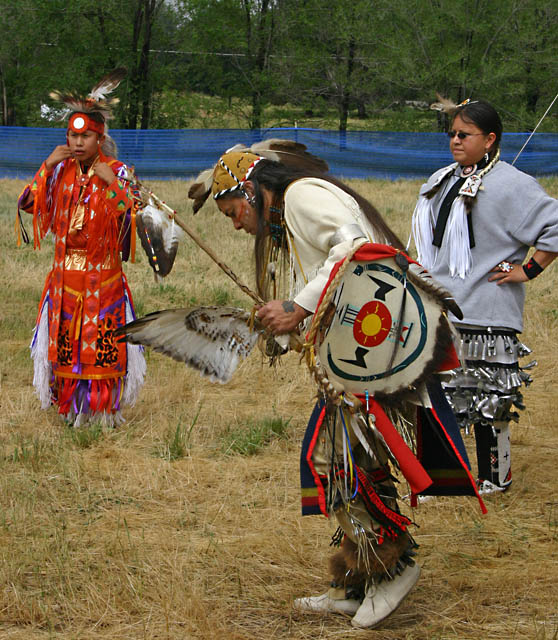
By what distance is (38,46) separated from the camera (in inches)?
934

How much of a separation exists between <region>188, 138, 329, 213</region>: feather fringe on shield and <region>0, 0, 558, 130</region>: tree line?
1824 cm

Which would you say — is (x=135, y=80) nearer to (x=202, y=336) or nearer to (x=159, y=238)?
(x=159, y=238)

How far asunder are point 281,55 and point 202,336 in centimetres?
2243

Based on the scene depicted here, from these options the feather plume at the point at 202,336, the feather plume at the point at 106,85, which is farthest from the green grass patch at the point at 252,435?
the feather plume at the point at 106,85

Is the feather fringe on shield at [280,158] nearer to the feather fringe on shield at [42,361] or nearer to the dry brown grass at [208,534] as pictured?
the dry brown grass at [208,534]

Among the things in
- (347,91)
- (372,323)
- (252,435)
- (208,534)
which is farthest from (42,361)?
(347,91)

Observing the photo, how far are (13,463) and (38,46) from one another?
70.6 ft

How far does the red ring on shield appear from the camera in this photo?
9.06 ft

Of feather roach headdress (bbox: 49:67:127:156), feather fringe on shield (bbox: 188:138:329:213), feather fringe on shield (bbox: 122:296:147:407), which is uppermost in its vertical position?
feather roach headdress (bbox: 49:67:127:156)

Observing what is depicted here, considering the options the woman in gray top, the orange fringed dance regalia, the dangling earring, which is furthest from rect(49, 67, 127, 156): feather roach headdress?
the dangling earring

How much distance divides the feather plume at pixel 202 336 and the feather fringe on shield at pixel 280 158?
47 centimetres

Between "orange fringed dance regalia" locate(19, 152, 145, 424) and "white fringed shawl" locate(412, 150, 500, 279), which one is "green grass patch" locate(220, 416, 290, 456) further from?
"white fringed shawl" locate(412, 150, 500, 279)

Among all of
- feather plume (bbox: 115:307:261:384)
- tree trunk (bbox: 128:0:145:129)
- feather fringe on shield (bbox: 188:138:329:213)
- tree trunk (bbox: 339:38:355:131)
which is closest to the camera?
feather plume (bbox: 115:307:261:384)

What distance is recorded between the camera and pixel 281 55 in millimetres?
24219
